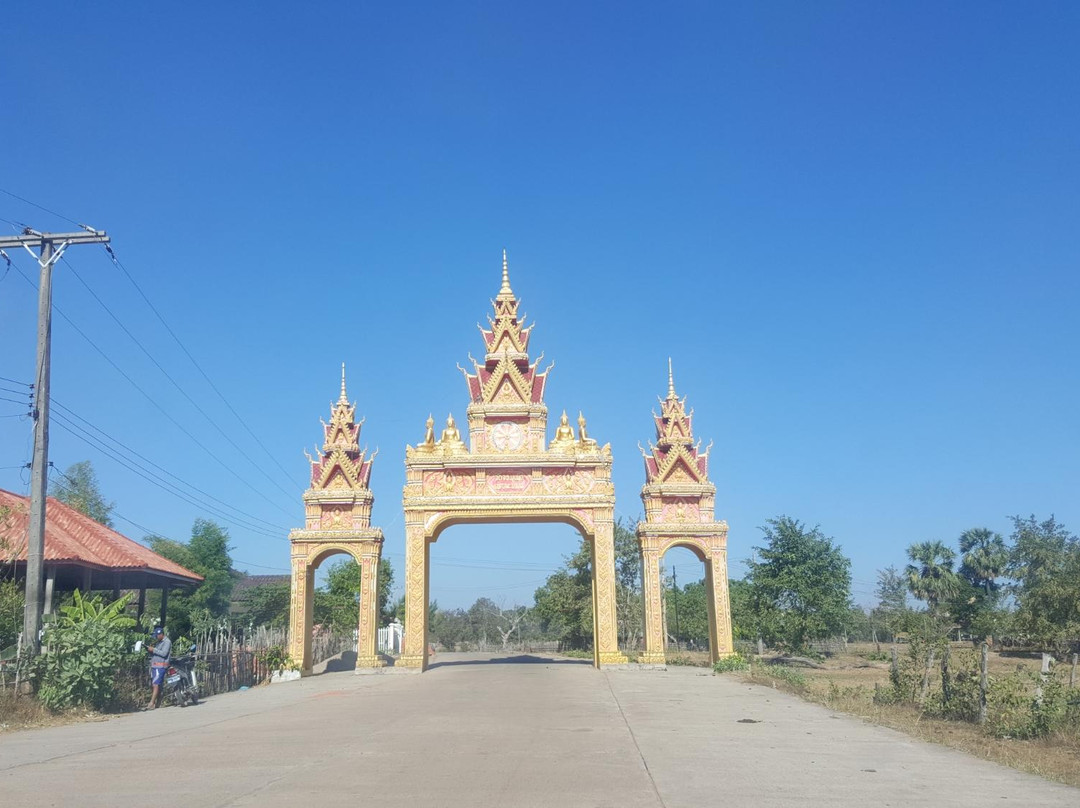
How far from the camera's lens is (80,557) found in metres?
22.4

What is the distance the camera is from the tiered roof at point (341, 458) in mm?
32500

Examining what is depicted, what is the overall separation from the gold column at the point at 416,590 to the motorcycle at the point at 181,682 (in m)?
11.6

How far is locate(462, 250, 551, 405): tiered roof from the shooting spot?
1299 inches

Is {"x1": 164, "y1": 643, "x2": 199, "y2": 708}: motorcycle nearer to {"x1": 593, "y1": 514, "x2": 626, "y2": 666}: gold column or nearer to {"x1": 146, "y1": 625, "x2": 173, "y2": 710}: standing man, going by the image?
{"x1": 146, "y1": 625, "x2": 173, "y2": 710}: standing man

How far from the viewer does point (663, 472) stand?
3225cm

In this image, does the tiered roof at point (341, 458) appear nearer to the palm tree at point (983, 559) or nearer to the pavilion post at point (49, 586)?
the pavilion post at point (49, 586)

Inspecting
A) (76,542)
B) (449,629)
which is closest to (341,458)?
(76,542)

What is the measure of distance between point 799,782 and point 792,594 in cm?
2795

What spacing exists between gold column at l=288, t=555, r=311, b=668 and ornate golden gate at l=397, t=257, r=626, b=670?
3665mm

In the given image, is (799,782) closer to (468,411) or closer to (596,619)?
(596,619)

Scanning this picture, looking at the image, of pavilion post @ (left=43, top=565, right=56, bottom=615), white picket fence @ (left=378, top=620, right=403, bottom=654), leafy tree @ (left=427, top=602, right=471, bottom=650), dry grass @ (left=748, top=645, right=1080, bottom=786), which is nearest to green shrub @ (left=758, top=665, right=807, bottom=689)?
dry grass @ (left=748, top=645, right=1080, bottom=786)

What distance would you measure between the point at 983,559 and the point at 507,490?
33442 millimetres

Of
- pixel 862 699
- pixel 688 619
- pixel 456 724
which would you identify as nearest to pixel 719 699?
pixel 862 699

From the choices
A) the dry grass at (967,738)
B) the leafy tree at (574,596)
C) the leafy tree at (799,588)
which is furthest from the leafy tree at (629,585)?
the dry grass at (967,738)
